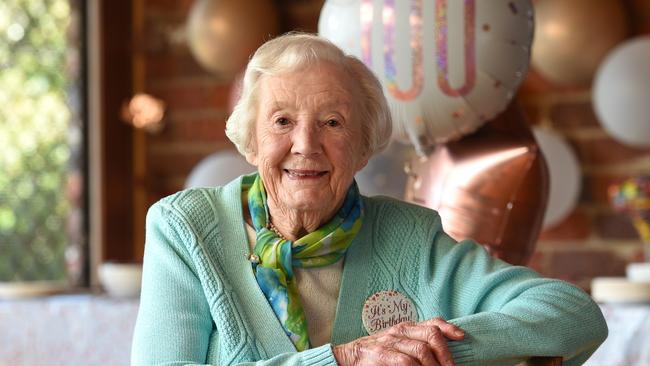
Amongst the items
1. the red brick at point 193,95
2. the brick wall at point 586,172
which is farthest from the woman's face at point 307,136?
the red brick at point 193,95

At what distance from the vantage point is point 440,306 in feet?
5.26

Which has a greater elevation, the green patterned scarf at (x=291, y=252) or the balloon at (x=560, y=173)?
the green patterned scarf at (x=291, y=252)

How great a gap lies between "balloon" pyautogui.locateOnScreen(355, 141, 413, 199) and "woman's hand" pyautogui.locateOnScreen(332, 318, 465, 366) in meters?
0.94

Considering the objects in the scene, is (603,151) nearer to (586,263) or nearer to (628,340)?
(586,263)

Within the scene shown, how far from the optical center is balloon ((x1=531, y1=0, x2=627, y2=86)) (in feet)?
11.9

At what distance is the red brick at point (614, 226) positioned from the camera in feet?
12.9

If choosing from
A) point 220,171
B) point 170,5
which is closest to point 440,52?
point 220,171

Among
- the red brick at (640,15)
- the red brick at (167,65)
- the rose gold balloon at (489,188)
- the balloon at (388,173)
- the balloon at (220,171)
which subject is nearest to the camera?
the rose gold balloon at (489,188)

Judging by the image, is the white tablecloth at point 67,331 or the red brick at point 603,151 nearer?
the white tablecloth at point 67,331

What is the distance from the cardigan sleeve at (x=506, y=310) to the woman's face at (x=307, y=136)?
7.7 inches

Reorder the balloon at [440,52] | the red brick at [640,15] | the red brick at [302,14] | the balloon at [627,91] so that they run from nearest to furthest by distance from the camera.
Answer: the balloon at [440,52] < the balloon at [627,91] < the red brick at [640,15] < the red brick at [302,14]

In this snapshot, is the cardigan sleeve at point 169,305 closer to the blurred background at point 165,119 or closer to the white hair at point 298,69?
the white hair at point 298,69

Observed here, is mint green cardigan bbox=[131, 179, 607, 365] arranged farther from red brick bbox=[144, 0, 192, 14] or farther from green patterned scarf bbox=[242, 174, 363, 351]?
red brick bbox=[144, 0, 192, 14]

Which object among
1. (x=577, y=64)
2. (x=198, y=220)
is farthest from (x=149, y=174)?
(x=198, y=220)
